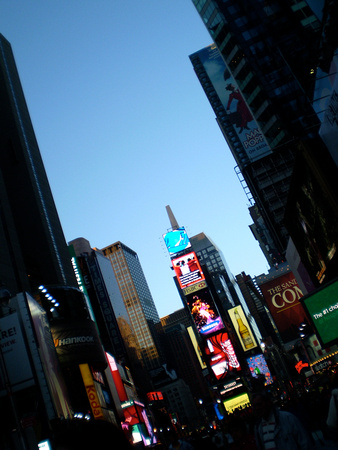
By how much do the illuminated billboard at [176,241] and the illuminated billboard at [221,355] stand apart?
1983 cm

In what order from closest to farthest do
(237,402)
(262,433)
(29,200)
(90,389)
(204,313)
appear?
(262,433) < (90,389) < (237,402) < (204,313) < (29,200)

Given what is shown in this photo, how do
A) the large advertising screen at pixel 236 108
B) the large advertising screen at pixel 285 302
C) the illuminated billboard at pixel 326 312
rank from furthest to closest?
1. the large advertising screen at pixel 236 108
2. the large advertising screen at pixel 285 302
3. the illuminated billboard at pixel 326 312

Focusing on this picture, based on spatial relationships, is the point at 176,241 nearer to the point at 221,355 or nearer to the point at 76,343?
the point at 221,355

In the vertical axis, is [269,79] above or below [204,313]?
above

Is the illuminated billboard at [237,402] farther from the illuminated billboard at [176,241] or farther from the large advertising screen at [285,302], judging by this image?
the illuminated billboard at [176,241]

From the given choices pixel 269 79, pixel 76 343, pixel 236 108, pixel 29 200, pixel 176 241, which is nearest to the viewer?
pixel 76 343

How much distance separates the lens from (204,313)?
2938 inches

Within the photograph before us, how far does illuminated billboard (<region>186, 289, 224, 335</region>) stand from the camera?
73.1 m

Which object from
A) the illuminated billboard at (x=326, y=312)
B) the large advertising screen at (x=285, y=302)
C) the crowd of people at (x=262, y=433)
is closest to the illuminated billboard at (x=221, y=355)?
the large advertising screen at (x=285, y=302)

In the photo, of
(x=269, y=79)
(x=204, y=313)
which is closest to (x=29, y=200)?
(x=204, y=313)

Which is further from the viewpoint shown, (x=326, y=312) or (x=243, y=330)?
(x=243, y=330)

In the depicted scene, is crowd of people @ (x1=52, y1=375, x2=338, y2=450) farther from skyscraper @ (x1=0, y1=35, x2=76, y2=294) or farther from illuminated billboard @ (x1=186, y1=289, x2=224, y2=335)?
skyscraper @ (x1=0, y1=35, x2=76, y2=294)

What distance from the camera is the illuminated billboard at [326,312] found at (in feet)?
67.6

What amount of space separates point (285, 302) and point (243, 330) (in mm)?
25748
